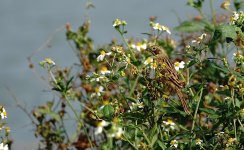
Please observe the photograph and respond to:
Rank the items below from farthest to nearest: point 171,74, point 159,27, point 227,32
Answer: point 159,27, point 171,74, point 227,32

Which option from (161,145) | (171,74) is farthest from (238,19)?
(161,145)

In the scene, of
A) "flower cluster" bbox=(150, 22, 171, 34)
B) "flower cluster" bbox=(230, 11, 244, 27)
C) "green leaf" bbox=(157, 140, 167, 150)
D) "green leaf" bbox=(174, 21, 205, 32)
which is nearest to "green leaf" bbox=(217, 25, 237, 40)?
"green leaf" bbox=(174, 21, 205, 32)

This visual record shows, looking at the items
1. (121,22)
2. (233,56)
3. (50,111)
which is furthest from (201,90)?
(50,111)

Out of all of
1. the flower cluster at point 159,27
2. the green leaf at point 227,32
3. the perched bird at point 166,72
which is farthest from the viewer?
the flower cluster at point 159,27

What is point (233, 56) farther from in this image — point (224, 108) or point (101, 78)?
point (101, 78)

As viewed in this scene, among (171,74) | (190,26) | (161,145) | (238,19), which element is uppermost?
(238,19)

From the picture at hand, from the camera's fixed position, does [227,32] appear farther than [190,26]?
Yes

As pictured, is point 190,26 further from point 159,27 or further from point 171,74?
point 159,27

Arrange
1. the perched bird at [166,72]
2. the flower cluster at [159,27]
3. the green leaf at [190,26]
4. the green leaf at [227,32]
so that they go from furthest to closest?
the flower cluster at [159,27] < the perched bird at [166,72] < the green leaf at [227,32] < the green leaf at [190,26]

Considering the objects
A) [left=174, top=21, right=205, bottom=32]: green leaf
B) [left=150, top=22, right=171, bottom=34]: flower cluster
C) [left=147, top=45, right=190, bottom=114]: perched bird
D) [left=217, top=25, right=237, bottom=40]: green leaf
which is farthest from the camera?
[left=150, top=22, right=171, bottom=34]: flower cluster

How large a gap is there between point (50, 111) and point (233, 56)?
8.23 feet

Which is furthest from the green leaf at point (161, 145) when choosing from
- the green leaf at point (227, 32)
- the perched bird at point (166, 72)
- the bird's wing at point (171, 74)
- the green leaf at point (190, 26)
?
the green leaf at point (190, 26)

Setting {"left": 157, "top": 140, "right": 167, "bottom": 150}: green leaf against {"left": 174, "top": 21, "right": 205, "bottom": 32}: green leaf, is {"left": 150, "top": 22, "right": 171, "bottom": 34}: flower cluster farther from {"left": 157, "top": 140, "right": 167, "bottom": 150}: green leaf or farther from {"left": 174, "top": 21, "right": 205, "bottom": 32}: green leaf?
{"left": 174, "top": 21, "right": 205, "bottom": 32}: green leaf

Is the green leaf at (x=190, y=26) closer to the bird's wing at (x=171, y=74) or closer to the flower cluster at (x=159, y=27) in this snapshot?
the bird's wing at (x=171, y=74)
